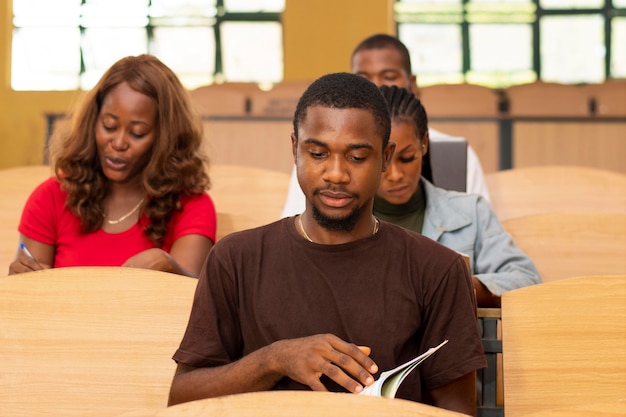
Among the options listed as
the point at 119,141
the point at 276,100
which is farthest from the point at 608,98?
the point at 119,141

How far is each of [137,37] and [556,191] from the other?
5858mm

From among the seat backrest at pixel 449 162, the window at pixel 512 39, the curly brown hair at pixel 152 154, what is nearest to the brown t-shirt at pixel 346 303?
the curly brown hair at pixel 152 154

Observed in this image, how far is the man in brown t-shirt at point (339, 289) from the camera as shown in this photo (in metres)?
1.67

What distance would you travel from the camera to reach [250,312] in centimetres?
171

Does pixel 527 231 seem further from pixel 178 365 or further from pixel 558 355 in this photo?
pixel 178 365

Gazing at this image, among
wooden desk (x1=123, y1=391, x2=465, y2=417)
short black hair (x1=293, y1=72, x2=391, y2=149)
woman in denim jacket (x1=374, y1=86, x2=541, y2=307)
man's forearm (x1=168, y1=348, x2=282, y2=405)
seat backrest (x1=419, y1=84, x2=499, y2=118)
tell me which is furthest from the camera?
seat backrest (x1=419, y1=84, x2=499, y2=118)

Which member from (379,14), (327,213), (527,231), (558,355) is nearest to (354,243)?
(327,213)

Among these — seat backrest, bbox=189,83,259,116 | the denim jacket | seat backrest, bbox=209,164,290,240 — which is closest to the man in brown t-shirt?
the denim jacket

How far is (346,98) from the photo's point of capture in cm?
172

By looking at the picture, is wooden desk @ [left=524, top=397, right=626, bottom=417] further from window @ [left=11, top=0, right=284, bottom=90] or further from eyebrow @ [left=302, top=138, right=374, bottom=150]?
window @ [left=11, top=0, right=284, bottom=90]

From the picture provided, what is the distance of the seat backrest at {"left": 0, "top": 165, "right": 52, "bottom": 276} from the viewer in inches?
117

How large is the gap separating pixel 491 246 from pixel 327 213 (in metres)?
0.90

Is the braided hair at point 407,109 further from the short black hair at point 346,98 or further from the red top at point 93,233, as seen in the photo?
the short black hair at point 346,98

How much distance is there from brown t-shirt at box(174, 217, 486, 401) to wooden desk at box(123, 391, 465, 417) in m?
0.39
